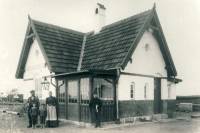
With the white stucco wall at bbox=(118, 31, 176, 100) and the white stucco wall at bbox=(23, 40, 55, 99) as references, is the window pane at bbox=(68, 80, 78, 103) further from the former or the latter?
the white stucco wall at bbox=(23, 40, 55, 99)

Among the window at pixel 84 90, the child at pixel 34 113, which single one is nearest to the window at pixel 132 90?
the window at pixel 84 90

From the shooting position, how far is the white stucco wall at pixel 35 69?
68.4 ft

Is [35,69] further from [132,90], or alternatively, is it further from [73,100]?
[132,90]

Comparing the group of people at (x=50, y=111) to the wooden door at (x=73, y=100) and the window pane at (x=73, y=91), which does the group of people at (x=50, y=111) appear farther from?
the window pane at (x=73, y=91)

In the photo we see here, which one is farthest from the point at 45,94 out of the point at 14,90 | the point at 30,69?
the point at 14,90

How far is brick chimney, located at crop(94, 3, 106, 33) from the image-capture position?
917 inches

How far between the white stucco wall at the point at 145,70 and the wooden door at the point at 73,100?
8.16ft

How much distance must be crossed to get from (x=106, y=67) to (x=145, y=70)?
2973 millimetres

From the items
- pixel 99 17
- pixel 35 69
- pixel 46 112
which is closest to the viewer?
pixel 46 112

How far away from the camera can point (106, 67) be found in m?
17.4

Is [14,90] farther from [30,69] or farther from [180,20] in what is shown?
[180,20]

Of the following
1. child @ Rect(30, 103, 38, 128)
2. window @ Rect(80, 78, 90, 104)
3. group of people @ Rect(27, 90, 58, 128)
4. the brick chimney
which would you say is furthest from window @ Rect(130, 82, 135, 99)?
the brick chimney

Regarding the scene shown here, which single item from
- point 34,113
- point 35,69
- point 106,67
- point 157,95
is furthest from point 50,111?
point 157,95

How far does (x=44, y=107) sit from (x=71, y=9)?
216 inches
